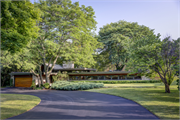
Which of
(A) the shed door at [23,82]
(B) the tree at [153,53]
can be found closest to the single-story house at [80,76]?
(A) the shed door at [23,82]

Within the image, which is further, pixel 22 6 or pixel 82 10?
pixel 82 10

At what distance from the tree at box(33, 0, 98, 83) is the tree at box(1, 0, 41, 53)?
953 cm

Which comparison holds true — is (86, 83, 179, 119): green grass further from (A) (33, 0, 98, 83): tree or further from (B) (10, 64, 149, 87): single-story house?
(B) (10, 64, 149, 87): single-story house

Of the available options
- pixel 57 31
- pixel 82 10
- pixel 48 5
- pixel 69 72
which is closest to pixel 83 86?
pixel 57 31

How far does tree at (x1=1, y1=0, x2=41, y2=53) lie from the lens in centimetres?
895

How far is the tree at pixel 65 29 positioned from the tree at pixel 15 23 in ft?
31.3

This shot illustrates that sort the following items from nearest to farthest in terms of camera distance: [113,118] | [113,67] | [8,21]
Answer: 1. [113,118]
2. [8,21]
3. [113,67]

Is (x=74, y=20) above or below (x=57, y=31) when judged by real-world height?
above

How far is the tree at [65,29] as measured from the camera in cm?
2064

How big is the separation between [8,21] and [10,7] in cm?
94

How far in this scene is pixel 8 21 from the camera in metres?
9.16

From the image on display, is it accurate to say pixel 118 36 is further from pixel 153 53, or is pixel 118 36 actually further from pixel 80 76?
pixel 153 53

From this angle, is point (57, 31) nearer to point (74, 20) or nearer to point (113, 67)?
point (74, 20)

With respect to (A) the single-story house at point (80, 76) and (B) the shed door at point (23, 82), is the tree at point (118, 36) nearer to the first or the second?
(A) the single-story house at point (80, 76)
